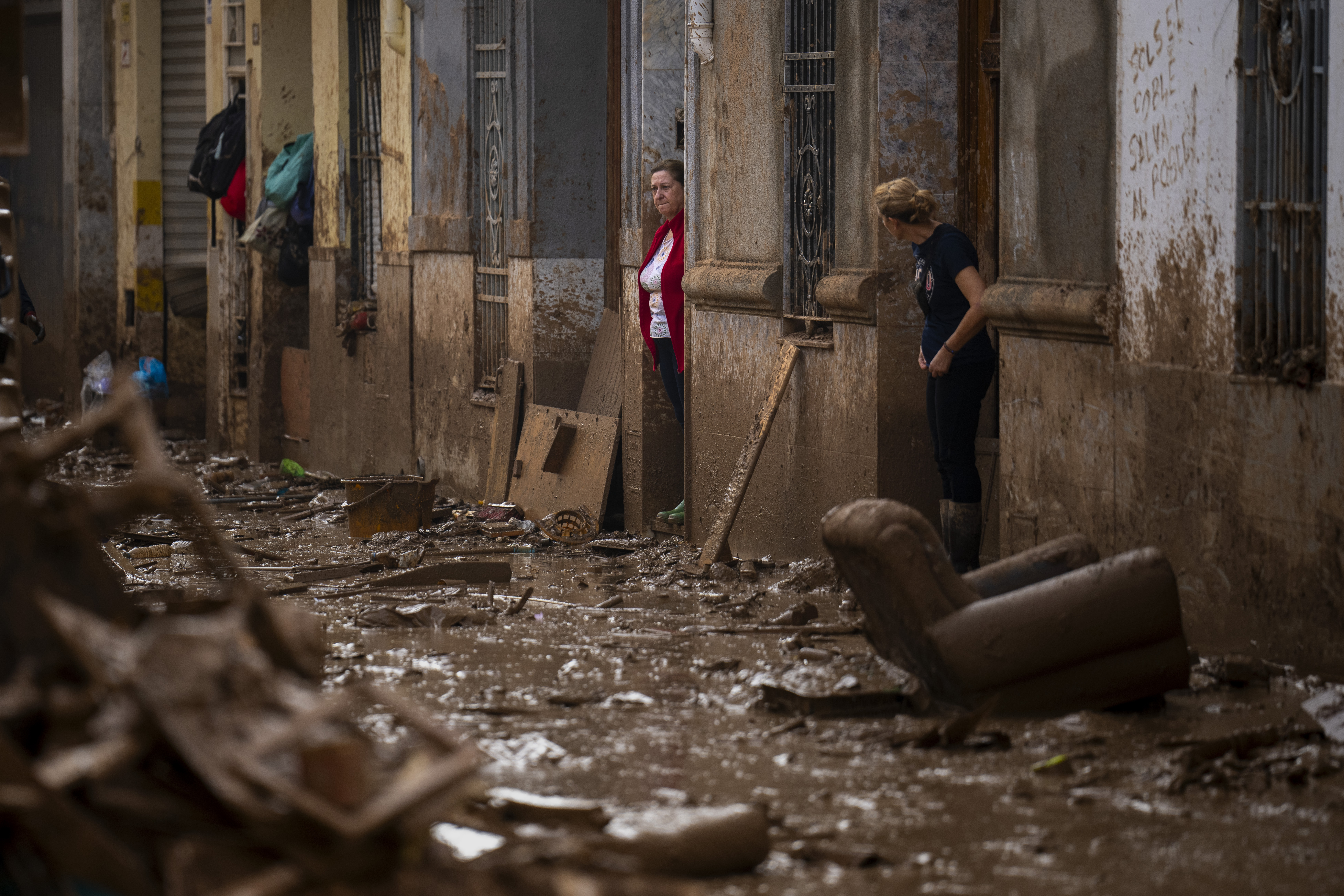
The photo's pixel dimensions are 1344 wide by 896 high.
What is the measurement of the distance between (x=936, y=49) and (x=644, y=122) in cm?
265

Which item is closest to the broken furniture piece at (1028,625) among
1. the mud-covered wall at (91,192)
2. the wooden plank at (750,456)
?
the wooden plank at (750,456)

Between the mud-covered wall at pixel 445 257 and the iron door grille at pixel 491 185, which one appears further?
the mud-covered wall at pixel 445 257

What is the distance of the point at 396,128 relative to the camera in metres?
13.9

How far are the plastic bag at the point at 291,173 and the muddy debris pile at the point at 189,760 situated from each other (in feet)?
40.6

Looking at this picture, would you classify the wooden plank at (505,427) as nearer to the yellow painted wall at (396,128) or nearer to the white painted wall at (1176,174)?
the yellow painted wall at (396,128)

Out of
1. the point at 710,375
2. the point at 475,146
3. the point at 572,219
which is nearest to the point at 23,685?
the point at 710,375

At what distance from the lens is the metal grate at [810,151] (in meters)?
9.30

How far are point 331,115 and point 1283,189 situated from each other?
9.87 m

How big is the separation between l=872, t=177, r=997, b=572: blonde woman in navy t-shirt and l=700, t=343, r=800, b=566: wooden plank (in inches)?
49.8

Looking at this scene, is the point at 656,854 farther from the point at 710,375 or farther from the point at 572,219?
the point at 572,219

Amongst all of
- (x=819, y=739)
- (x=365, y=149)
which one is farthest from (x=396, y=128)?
(x=819, y=739)

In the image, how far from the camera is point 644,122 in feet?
36.0

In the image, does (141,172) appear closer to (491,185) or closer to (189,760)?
(491,185)

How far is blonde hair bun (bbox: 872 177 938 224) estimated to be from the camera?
26.9ft
